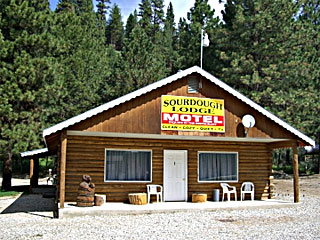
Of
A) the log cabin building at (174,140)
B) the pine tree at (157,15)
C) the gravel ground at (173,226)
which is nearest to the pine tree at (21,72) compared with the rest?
the log cabin building at (174,140)

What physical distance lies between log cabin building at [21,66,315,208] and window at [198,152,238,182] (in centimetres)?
3

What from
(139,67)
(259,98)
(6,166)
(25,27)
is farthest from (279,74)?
(6,166)

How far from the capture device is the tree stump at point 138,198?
12.6 m

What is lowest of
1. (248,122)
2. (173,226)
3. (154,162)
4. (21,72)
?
(173,226)

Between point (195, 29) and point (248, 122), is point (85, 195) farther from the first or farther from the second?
point (195, 29)

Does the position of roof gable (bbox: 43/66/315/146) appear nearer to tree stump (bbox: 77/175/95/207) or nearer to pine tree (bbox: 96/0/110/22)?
tree stump (bbox: 77/175/95/207)

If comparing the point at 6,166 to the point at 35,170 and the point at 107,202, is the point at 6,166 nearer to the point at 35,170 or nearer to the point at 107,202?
the point at 35,170

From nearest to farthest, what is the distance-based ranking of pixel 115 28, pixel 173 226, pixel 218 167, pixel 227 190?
pixel 173 226
pixel 227 190
pixel 218 167
pixel 115 28

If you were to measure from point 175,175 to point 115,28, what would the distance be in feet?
215

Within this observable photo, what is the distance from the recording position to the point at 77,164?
12.8 meters

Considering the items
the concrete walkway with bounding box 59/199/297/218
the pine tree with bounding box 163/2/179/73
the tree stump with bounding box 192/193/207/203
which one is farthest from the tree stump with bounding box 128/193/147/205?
the pine tree with bounding box 163/2/179/73

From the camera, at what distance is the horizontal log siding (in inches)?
504

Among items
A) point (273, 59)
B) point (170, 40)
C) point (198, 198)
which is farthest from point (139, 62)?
point (170, 40)

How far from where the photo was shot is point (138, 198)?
41.4 ft
